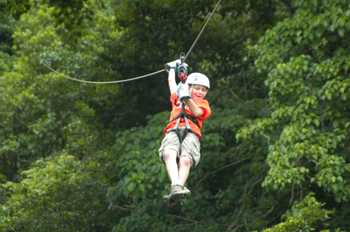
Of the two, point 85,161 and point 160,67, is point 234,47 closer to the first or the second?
point 160,67

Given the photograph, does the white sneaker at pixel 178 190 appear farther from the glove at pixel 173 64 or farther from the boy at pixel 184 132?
the glove at pixel 173 64

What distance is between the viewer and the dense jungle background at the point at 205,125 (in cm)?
1091

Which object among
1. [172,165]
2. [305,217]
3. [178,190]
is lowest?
[178,190]

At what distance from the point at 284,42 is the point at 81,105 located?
5.64 m

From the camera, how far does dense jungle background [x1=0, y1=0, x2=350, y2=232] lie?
10.9 metres

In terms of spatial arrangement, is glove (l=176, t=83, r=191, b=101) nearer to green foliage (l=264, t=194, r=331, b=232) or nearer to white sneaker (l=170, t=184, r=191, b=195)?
white sneaker (l=170, t=184, r=191, b=195)

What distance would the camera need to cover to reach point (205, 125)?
13312 millimetres

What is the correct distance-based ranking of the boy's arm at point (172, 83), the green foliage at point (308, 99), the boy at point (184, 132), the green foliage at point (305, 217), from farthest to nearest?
the green foliage at point (305, 217)
the green foliage at point (308, 99)
the boy's arm at point (172, 83)
the boy at point (184, 132)

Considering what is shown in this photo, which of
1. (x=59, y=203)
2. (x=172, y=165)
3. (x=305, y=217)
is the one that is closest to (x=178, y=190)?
(x=172, y=165)

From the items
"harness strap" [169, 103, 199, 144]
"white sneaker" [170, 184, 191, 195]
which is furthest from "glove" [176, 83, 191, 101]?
"white sneaker" [170, 184, 191, 195]

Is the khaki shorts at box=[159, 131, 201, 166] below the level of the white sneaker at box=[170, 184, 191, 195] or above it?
above

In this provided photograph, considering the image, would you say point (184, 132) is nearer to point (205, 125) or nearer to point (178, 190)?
point (178, 190)

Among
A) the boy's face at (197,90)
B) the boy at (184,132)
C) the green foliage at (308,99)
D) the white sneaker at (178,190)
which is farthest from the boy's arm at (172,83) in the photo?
the green foliage at (308,99)

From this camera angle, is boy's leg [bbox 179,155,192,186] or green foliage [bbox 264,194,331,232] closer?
boy's leg [bbox 179,155,192,186]
